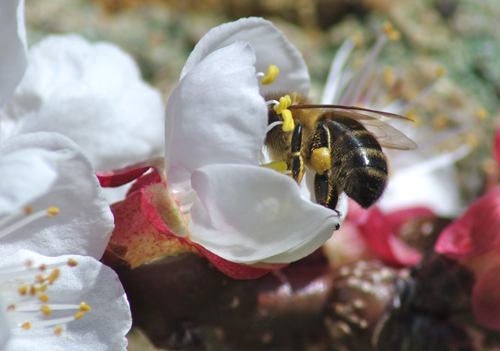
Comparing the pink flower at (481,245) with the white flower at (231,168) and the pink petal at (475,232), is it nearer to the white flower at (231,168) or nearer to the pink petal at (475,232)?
the pink petal at (475,232)

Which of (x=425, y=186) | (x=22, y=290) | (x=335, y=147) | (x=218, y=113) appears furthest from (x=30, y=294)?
(x=425, y=186)

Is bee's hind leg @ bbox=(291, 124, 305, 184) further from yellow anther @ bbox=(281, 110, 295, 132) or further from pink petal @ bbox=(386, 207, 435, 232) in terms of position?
pink petal @ bbox=(386, 207, 435, 232)

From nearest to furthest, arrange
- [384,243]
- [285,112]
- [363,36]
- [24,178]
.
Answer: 1. [24,178]
2. [285,112]
3. [384,243]
4. [363,36]

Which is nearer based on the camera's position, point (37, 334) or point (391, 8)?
point (37, 334)

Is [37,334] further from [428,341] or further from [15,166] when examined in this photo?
[428,341]

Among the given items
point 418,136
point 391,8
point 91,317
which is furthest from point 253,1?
point 91,317

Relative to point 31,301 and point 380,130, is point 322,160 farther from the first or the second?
point 31,301

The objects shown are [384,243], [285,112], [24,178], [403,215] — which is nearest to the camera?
[24,178]
